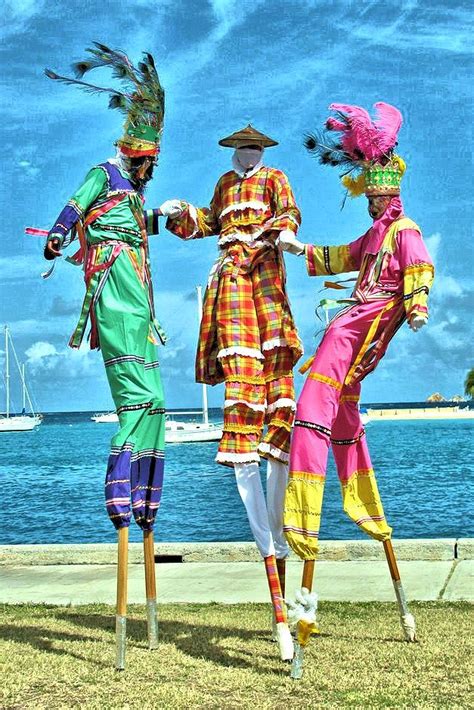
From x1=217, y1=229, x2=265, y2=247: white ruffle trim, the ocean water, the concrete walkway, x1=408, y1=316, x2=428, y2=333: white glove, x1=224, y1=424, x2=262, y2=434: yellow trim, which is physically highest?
x1=217, y1=229, x2=265, y2=247: white ruffle trim

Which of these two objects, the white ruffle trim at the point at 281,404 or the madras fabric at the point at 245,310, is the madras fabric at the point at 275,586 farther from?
the madras fabric at the point at 245,310

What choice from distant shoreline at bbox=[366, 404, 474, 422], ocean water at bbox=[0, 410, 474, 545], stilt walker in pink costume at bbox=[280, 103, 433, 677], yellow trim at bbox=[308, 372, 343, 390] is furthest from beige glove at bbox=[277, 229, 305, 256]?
distant shoreline at bbox=[366, 404, 474, 422]

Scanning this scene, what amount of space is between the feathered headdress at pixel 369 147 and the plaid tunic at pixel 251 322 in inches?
14.2

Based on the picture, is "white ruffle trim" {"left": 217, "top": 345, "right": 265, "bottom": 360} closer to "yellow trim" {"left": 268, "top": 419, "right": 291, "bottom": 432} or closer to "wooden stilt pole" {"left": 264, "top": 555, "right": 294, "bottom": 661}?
"yellow trim" {"left": 268, "top": 419, "right": 291, "bottom": 432}

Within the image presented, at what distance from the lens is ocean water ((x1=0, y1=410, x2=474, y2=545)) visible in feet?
77.6

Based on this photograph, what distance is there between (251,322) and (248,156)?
37.6 inches

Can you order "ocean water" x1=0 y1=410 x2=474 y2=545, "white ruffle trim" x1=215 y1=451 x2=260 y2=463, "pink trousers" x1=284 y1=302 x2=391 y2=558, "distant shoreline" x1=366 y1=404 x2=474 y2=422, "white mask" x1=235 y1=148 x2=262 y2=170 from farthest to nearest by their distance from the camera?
"distant shoreline" x1=366 y1=404 x2=474 y2=422 < "ocean water" x1=0 y1=410 x2=474 y2=545 < "white mask" x1=235 y1=148 x2=262 y2=170 < "white ruffle trim" x1=215 y1=451 x2=260 y2=463 < "pink trousers" x1=284 y1=302 x2=391 y2=558

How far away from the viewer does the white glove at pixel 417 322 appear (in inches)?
189

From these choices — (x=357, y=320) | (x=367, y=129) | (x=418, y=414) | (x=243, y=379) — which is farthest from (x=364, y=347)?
(x=418, y=414)

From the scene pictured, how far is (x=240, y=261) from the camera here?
5383 mm

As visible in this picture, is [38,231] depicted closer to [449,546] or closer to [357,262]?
[357,262]

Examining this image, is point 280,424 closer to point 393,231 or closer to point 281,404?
point 281,404

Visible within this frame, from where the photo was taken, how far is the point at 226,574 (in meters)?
7.92

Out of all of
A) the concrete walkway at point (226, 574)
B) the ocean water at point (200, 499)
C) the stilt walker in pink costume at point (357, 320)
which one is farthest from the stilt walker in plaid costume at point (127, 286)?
the ocean water at point (200, 499)
